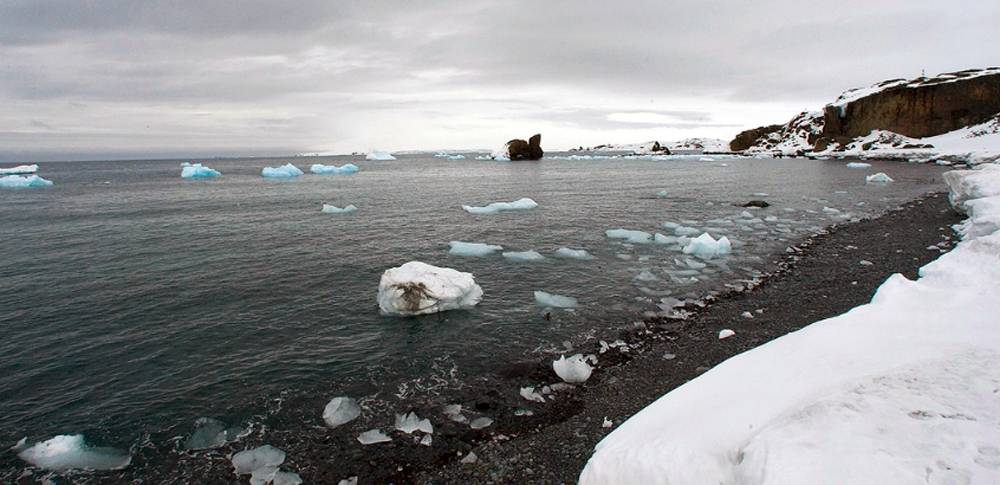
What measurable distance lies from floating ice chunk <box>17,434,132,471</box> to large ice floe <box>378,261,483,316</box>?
6.25 meters

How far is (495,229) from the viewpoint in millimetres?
24172

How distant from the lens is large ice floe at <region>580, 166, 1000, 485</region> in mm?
3436

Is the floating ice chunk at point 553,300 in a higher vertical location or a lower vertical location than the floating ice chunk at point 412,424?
higher

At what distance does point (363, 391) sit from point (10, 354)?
342 inches

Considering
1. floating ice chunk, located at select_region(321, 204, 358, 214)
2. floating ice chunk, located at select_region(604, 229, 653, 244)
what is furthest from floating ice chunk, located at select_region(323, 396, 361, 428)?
floating ice chunk, located at select_region(321, 204, 358, 214)

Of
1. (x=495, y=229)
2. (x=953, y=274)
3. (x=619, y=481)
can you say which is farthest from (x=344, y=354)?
(x=495, y=229)

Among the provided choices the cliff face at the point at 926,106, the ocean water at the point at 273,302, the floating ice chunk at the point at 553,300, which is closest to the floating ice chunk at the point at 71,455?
the ocean water at the point at 273,302

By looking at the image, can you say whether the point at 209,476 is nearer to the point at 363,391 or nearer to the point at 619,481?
the point at 363,391

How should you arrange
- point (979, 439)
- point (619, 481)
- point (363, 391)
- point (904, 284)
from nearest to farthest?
point (979, 439)
point (619, 481)
point (904, 284)
point (363, 391)

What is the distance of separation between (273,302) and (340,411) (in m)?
6.88

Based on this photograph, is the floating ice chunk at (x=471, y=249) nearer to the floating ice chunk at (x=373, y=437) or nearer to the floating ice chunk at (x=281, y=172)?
the floating ice chunk at (x=373, y=437)

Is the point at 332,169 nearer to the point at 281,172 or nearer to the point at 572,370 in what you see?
the point at 281,172

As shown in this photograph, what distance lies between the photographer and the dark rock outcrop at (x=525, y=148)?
10861cm

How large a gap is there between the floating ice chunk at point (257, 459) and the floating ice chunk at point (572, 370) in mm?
4948
